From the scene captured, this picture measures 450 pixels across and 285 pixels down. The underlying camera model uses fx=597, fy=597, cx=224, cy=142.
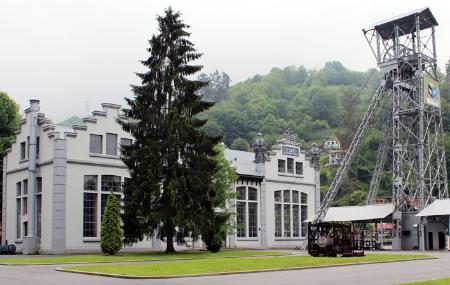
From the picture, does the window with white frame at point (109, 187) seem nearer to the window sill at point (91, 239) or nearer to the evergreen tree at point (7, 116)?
the window sill at point (91, 239)

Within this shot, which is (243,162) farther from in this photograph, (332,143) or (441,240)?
(332,143)

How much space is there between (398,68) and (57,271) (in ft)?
144

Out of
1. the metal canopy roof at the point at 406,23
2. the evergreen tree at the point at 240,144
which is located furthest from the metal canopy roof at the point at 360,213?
the evergreen tree at the point at 240,144

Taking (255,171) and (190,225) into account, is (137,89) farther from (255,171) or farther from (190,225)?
(255,171)

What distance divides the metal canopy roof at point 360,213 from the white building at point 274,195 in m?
2.16

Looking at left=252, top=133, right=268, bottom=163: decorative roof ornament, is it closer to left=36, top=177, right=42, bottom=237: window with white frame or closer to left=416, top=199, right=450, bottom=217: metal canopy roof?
left=416, top=199, right=450, bottom=217: metal canopy roof

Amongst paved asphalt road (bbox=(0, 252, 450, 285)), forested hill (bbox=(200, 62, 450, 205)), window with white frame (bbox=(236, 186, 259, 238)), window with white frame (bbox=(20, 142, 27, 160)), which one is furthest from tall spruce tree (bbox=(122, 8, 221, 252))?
forested hill (bbox=(200, 62, 450, 205))

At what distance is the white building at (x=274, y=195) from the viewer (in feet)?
181

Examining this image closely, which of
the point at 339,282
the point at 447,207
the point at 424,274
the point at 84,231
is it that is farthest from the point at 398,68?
the point at 339,282

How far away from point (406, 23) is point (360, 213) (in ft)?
65.9

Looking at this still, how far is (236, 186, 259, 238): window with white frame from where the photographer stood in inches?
2156

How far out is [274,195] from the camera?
192 ft

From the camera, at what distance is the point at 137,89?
138ft

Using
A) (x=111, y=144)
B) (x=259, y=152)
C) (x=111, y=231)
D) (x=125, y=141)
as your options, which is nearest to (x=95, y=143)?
(x=111, y=144)
